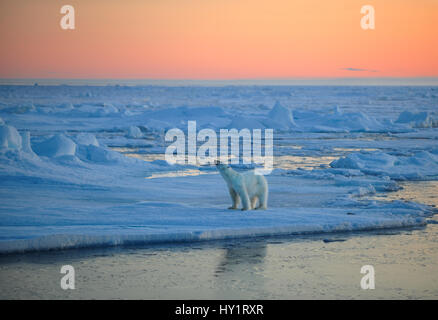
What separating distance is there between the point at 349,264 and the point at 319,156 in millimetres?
11289

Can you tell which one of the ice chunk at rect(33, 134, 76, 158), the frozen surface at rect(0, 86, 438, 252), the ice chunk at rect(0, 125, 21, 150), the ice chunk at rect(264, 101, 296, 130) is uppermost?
the ice chunk at rect(264, 101, 296, 130)

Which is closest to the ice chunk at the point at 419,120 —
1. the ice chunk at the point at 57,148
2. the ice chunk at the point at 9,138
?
the ice chunk at the point at 57,148

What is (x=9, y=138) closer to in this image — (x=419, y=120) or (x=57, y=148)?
(x=57, y=148)

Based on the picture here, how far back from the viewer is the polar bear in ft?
25.9

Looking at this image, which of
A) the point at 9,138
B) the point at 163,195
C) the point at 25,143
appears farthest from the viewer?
the point at 25,143

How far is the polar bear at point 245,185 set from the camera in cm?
789

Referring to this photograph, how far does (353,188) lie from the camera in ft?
36.0

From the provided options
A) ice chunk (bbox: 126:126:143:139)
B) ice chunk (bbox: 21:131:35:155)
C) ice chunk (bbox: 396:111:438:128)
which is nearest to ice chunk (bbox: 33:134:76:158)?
ice chunk (bbox: 21:131:35:155)

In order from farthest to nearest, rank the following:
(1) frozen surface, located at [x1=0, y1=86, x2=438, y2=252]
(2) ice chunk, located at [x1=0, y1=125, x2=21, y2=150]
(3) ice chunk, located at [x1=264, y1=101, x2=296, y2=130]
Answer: (3) ice chunk, located at [x1=264, y1=101, x2=296, y2=130]
(2) ice chunk, located at [x1=0, y1=125, x2=21, y2=150]
(1) frozen surface, located at [x1=0, y1=86, x2=438, y2=252]

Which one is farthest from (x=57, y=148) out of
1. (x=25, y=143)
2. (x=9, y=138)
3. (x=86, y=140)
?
(x=86, y=140)

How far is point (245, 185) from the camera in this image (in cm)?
801

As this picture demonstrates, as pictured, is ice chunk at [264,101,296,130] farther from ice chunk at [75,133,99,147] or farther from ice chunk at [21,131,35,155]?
ice chunk at [21,131,35,155]

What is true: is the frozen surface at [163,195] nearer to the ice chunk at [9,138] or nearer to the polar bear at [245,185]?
the ice chunk at [9,138]
